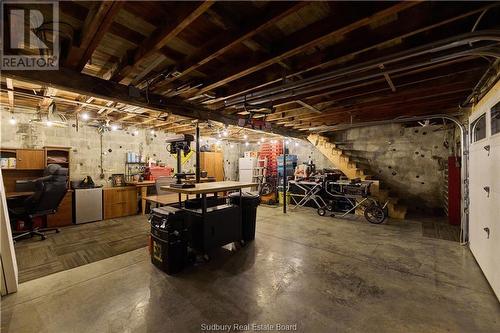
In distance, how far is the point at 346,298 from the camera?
231cm

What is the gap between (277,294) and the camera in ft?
7.81

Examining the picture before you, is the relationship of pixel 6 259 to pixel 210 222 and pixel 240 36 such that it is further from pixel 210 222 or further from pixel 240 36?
pixel 240 36

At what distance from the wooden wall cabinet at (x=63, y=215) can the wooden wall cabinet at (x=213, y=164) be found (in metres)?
4.34

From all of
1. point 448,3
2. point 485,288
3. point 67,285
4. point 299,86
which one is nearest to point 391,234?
point 485,288

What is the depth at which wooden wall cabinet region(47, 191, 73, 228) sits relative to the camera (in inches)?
190

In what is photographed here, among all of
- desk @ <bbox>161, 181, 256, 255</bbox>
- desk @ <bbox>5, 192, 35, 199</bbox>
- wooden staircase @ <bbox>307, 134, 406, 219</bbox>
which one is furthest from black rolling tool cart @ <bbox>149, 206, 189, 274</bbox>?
wooden staircase @ <bbox>307, 134, 406, 219</bbox>

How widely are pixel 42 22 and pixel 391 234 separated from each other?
236 inches

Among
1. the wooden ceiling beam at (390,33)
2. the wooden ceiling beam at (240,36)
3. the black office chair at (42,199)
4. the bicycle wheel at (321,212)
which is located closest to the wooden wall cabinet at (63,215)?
the black office chair at (42,199)

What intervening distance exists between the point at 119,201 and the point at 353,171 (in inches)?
266

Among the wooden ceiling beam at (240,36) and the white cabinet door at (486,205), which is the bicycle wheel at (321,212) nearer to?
the white cabinet door at (486,205)

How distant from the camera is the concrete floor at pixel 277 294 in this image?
1963 millimetres

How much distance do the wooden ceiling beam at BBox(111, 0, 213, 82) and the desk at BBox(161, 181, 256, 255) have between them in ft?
5.35

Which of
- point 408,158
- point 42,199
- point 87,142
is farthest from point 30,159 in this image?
point 408,158

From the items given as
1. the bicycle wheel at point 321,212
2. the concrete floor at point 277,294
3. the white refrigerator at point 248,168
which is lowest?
the concrete floor at point 277,294
